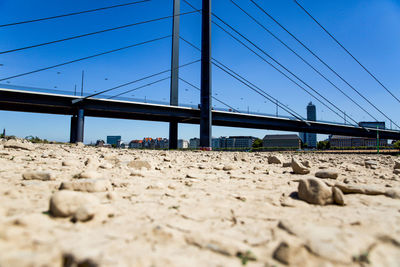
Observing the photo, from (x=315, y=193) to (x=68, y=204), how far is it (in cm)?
241

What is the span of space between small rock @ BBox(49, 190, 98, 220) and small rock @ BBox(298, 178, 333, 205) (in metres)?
2.15

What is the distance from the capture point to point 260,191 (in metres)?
2.91

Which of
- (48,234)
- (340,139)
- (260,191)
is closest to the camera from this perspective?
(48,234)

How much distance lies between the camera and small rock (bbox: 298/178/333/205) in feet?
7.47

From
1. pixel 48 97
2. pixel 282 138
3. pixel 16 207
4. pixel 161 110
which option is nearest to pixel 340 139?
pixel 282 138

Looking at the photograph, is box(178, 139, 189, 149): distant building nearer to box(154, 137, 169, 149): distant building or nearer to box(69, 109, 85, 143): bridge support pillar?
box(154, 137, 169, 149): distant building

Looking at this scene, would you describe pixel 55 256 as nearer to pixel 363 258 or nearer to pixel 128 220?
pixel 128 220

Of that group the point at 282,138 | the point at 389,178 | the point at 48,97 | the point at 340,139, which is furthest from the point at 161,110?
the point at 340,139

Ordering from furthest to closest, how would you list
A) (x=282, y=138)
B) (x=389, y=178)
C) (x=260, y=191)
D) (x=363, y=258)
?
(x=282, y=138)
(x=389, y=178)
(x=260, y=191)
(x=363, y=258)

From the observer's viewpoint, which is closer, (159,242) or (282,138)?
(159,242)

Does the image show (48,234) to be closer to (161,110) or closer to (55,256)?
(55,256)

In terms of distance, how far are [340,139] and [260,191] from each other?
461 ft

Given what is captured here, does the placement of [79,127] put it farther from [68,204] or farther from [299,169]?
[68,204]

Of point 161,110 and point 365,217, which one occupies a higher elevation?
point 161,110
